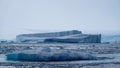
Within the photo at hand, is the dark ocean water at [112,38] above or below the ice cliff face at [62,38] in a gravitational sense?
below

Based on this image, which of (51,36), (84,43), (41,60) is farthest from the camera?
(51,36)

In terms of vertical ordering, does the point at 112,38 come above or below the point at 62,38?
below

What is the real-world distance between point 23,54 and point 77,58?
1.87m

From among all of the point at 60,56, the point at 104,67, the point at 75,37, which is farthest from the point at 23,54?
the point at 75,37

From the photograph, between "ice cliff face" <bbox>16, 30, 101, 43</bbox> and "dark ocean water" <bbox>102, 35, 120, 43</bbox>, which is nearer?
"ice cliff face" <bbox>16, 30, 101, 43</bbox>

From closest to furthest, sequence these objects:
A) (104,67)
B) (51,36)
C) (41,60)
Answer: (104,67)
(41,60)
(51,36)

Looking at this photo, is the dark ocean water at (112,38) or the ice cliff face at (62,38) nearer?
the ice cliff face at (62,38)

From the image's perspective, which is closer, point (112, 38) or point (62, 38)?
point (62, 38)

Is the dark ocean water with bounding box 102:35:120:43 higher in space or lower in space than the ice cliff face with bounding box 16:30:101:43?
lower

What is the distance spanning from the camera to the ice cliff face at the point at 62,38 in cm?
1962

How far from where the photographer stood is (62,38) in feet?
67.6

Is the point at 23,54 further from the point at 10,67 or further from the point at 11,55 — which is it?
the point at 10,67

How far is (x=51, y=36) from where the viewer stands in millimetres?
21609

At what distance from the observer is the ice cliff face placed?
773 inches
